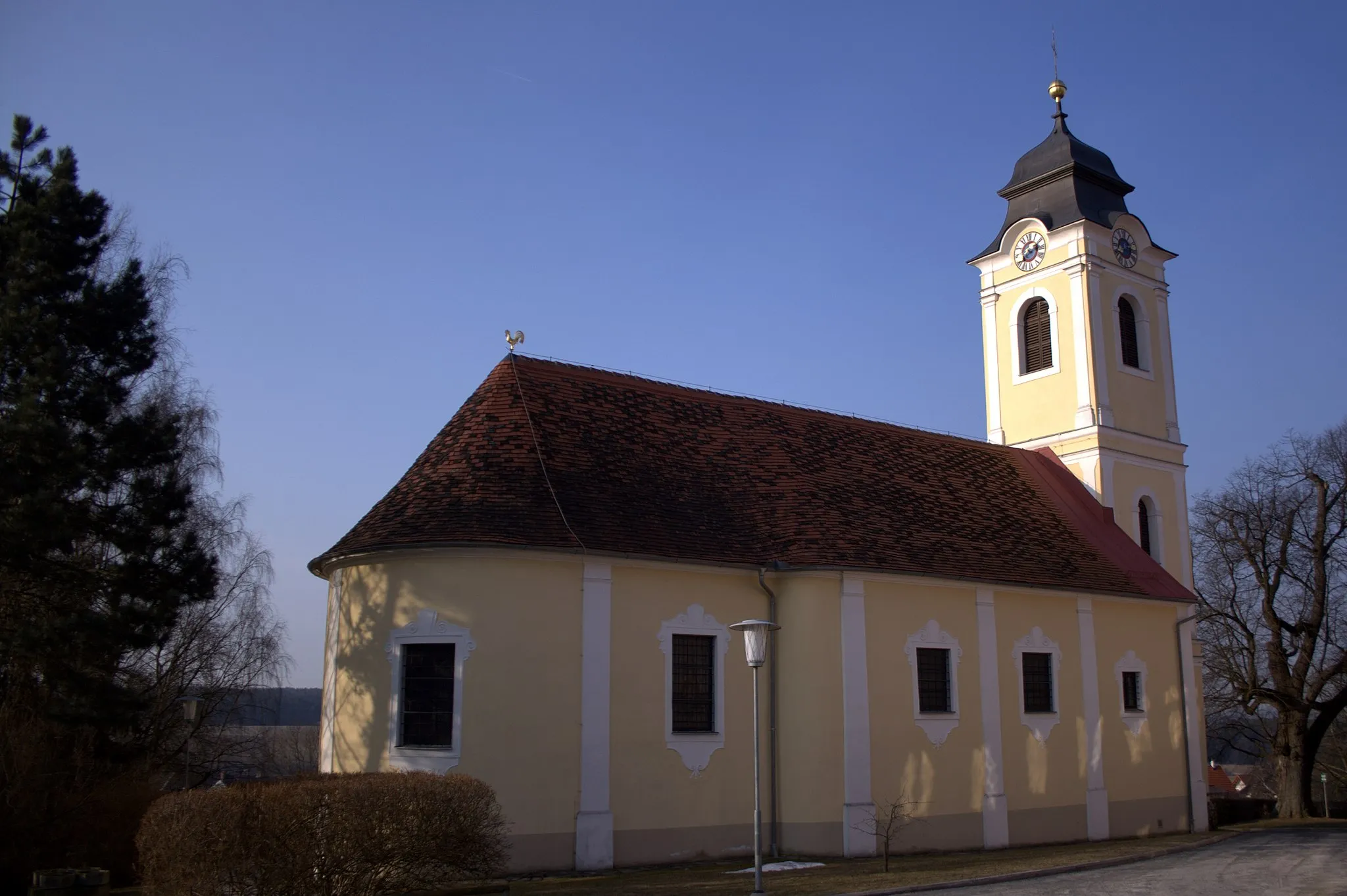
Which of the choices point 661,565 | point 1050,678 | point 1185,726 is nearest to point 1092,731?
point 1050,678

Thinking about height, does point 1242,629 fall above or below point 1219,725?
above

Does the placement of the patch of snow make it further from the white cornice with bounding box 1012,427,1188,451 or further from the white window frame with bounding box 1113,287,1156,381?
the white window frame with bounding box 1113,287,1156,381

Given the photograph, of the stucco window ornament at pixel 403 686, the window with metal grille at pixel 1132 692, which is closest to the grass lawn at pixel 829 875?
the stucco window ornament at pixel 403 686

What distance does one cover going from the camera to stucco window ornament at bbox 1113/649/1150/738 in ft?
86.1

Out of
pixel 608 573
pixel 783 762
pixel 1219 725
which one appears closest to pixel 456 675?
pixel 608 573

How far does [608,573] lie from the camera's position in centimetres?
1942

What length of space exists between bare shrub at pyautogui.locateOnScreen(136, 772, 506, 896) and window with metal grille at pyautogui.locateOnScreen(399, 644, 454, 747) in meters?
3.96

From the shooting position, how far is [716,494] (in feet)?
72.7

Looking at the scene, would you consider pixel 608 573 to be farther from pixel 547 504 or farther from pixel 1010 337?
pixel 1010 337

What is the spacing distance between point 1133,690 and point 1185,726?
2.18 meters

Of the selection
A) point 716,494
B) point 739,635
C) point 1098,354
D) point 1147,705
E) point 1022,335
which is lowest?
point 1147,705

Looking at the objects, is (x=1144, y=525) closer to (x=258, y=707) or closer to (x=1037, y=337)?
(x=1037, y=337)

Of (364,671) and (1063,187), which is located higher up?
(1063,187)

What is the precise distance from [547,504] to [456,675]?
326cm
